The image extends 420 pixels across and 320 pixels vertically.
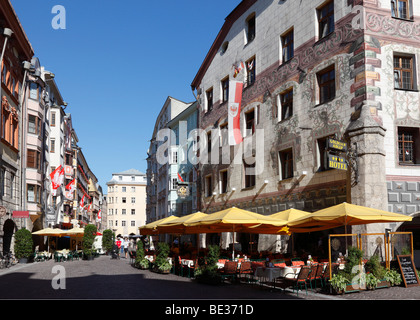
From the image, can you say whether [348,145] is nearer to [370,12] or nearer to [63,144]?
[370,12]

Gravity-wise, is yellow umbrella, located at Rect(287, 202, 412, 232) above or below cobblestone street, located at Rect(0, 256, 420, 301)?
above

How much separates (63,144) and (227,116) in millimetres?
32788

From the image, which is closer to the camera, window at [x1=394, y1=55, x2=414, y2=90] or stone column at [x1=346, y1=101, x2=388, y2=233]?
stone column at [x1=346, y1=101, x2=388, y2=233]

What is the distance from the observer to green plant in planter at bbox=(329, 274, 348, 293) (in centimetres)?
1443

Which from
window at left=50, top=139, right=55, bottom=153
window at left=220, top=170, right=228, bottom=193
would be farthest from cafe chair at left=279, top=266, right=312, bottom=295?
window at left=50, top=139, right=55, bottom=153

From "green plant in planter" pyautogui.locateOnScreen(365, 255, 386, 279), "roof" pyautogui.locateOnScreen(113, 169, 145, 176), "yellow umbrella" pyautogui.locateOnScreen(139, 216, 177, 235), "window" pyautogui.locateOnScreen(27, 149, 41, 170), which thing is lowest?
"green plant in planter" pyautogui.locateOnScreen(365, 255, 386, 279)

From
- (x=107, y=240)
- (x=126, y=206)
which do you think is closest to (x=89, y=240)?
(x=107, y=240)

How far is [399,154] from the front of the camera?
20.3 metres

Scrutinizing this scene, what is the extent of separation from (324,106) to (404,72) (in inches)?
145

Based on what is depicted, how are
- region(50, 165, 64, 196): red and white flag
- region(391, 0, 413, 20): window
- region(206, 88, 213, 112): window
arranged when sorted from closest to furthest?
1. region(391, 0, 413, 20): window
2. region(206, 88, 213, 112): window
3. region(50, 165, 64, 196): red and white flag

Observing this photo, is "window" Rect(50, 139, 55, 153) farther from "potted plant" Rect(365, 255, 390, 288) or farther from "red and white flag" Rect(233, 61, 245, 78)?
"potted plant" Rect(365, 255, 390, 288)

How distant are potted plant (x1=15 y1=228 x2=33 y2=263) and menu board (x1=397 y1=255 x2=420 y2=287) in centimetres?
2463

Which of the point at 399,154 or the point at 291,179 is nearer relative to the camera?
the point at 399,154
